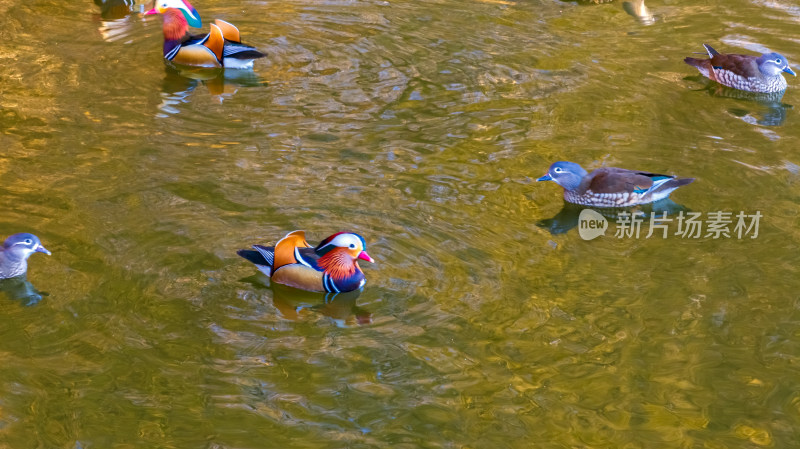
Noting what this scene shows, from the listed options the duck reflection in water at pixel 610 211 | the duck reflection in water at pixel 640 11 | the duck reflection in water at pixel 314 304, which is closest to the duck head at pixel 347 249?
the duck reflection in water at pixel 314 304

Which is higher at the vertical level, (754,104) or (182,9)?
(182,9)

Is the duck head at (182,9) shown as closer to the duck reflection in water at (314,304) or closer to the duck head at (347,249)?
the duck reflection in water at (314,304)

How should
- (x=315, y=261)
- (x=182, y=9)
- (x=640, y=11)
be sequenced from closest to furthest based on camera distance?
(x=315, y=261) → (x=182, y=9) → (x=640, y=11)

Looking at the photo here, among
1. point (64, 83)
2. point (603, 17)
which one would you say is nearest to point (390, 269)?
point (64, 83)

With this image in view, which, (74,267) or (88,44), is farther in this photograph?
(88,44)

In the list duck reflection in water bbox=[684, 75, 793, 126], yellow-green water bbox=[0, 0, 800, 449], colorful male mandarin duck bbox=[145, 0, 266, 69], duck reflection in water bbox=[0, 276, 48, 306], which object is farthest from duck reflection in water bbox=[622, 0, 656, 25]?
duck reflection in water bbox=[0, 276, 48, 306]

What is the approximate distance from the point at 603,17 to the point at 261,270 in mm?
7635

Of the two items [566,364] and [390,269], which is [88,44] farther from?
[566,364]

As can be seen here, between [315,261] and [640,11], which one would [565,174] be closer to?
[315,261]

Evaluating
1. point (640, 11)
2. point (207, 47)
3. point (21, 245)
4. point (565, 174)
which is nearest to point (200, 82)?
point (207, 47)

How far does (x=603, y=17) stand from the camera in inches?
507

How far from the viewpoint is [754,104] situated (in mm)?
10539

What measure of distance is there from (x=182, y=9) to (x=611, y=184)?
19.8ft

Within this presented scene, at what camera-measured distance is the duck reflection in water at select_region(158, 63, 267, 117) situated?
1039 cm
